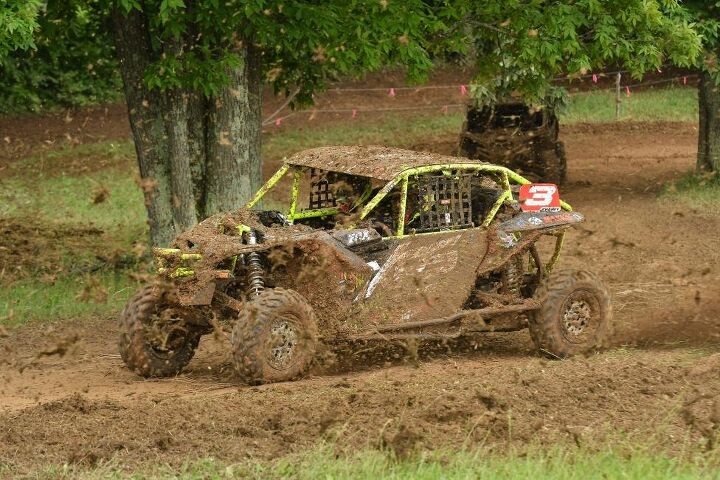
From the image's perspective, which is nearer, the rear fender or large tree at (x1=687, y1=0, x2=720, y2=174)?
the rear fender

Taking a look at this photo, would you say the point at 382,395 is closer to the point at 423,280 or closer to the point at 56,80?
the point at 423,280

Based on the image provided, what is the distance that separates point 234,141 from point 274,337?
223 inches

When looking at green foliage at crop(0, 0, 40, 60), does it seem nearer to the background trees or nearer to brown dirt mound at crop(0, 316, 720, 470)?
the background trees

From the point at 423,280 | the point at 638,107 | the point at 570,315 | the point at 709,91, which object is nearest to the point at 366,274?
the point at 423,280

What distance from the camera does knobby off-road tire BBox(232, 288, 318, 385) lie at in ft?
31.5

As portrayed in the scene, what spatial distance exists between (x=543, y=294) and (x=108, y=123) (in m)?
26.0

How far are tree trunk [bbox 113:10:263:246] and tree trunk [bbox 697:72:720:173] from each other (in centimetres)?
999

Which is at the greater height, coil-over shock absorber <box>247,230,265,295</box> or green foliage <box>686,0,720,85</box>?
green foliage <box>686,0,720,85</box>

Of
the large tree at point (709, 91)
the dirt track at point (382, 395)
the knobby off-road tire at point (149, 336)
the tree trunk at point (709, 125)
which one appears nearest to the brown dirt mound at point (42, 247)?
the dirt track at point (382, 395)

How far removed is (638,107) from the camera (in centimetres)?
3488

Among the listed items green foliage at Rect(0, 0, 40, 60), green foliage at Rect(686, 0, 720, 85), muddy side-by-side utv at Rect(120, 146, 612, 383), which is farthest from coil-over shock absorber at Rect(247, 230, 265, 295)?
green foliage at Rect(686, 0, 720, 85)

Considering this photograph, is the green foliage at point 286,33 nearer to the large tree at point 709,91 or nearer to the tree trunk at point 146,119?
the tree trunk at point 146,119

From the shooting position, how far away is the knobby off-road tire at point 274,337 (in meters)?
9.60

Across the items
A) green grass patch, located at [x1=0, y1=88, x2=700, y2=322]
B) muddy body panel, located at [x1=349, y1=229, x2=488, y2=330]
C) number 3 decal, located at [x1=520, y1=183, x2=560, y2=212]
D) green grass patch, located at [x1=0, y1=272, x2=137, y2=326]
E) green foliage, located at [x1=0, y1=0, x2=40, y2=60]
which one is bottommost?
green grass patch, located at [x1=0, y1=88, x2=700, y2=322]
